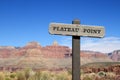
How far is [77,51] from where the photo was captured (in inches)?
228

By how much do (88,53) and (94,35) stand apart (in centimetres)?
18997

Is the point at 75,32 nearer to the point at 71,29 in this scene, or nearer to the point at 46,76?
the point at 71,29

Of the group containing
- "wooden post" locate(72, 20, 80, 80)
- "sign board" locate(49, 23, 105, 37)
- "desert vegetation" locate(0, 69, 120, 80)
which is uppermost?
"sign board" locate(49, 23, 105, 37)

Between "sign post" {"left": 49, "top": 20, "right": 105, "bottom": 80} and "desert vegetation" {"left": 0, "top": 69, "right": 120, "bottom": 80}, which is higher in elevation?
"sign post" {"left": 49, "top": 20, "right": 105, "bottom": 80}

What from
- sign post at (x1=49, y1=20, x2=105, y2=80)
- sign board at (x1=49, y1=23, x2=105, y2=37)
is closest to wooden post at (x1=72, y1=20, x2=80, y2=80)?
sign post at (x1=49, y1=20, x2=105, y2=80)

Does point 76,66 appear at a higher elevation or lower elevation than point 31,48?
lower

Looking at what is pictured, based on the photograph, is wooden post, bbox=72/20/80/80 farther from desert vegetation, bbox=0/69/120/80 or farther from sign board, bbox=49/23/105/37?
desert vegetation, bbox=0/69/120/80

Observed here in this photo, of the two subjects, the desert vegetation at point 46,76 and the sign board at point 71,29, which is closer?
the sign board at point 71,29

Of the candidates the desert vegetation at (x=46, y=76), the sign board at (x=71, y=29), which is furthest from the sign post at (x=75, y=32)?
the desert vegetation at (x=46, y=76)

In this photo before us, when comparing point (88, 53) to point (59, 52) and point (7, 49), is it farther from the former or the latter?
point (7, 49)

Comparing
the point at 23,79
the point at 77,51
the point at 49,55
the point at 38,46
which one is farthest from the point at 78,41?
the point at 38,46

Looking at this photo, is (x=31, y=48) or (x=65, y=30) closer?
(x=65, y=30)

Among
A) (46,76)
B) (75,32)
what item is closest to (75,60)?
(75,32)

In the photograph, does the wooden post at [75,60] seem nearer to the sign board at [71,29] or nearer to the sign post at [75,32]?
the sign post at [75,32]
